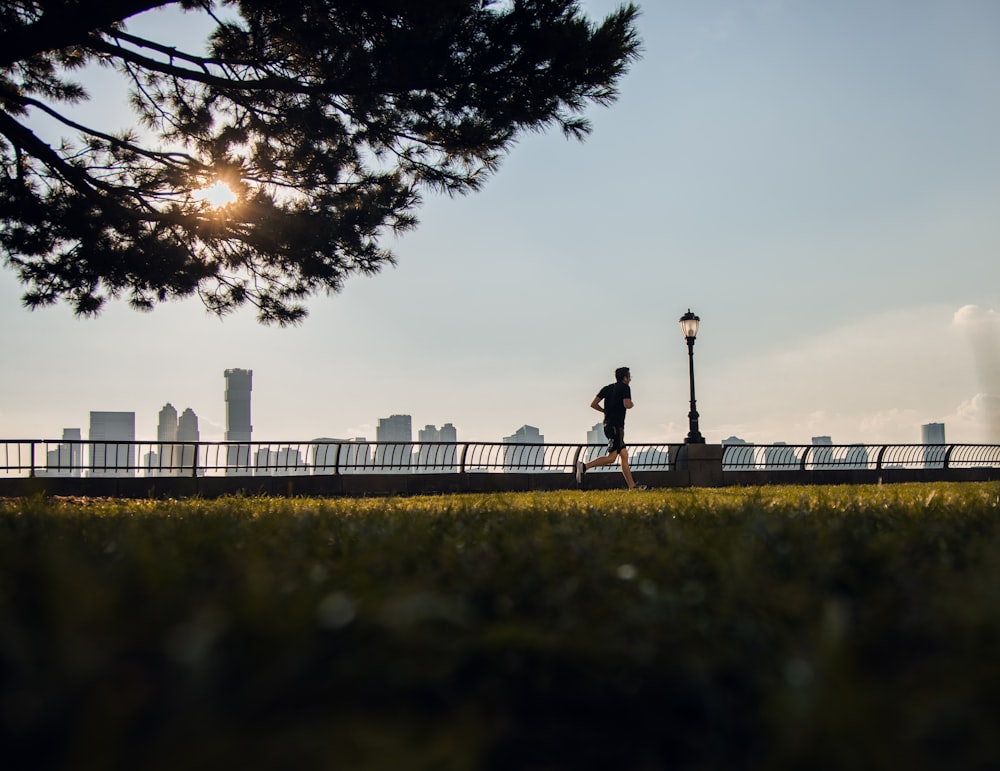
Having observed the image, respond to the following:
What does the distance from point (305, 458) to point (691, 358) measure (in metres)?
10.5

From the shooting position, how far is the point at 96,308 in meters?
11.3

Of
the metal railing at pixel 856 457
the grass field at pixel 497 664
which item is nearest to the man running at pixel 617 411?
the metal railing at pixel 856 457

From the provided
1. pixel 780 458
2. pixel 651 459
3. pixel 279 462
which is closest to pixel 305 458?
pixel 279 462

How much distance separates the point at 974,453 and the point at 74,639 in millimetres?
30605

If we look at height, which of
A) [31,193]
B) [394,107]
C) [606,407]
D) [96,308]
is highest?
[394,107]

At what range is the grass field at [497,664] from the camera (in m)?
0.92

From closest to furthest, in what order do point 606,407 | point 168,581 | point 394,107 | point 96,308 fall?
1. point 168,581
2. point 394,107
3. point 96,308
4. point 606,407

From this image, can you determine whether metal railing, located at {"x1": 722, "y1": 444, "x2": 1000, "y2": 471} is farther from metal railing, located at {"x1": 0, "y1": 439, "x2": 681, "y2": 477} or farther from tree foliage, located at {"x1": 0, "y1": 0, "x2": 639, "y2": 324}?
tree foliage, located at {"x1": 0, "y1": 0, "x2": 639, "y2": 324}

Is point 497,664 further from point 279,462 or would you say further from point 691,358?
point 691,358

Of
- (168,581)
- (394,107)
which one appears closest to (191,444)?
(394,107)

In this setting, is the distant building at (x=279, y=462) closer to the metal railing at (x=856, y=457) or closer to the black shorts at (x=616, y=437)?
the black shorts at (x=616, y=437)

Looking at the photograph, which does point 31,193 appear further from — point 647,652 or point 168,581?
point 647,652

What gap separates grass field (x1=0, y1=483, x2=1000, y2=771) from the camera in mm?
920

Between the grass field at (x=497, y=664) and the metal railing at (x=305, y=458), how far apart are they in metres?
15.1
